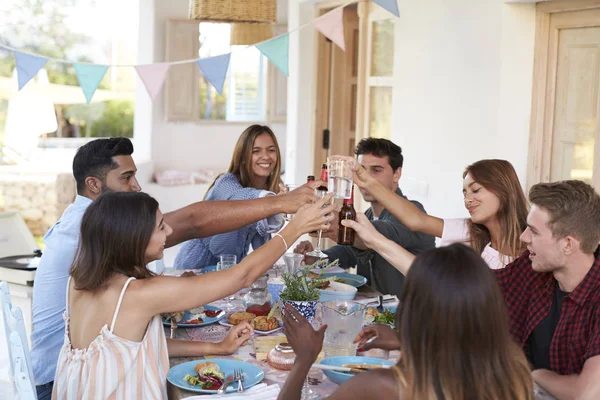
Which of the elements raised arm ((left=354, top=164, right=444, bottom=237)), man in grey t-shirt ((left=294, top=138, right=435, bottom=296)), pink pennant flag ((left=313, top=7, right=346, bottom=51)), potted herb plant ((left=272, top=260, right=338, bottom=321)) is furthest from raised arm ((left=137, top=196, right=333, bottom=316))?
pink pennant flag ((left=313, top=7, right=346, bottom=51))

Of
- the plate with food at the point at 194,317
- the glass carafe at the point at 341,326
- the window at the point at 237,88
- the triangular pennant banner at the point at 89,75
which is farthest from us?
the window at the point at 237,88

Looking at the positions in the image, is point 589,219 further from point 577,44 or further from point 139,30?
point 139,30

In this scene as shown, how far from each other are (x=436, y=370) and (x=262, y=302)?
51.7 inches

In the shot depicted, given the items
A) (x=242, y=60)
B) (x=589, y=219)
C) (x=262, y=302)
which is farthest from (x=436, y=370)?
(x=242, y=60)

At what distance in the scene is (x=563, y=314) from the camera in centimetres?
204

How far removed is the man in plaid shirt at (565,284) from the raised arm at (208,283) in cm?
70

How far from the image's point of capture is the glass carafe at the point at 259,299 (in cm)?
A: 262

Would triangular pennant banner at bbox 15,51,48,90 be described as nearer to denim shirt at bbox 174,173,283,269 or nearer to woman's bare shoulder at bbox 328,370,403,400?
denim shirt at bbox 174,173,283,269

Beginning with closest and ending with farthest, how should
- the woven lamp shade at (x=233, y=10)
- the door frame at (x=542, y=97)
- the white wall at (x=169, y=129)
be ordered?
the door frame at (x=542, y=97) < the woven lamp shade at (x=233, y=10) < the white wall at (x=169, y=129)

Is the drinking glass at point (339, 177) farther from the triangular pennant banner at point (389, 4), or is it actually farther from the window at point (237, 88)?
the window at point (237, 88)

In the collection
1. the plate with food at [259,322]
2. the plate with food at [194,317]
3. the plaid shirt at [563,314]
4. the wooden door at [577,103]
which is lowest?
the plate with food at [194,317]

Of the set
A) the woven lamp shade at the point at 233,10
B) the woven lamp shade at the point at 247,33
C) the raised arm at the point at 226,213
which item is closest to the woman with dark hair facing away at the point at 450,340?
the raised arm at the point at 226,213

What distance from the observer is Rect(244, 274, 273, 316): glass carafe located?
8.59 ft

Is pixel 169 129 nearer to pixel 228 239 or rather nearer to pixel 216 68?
pixel 216 68
